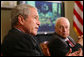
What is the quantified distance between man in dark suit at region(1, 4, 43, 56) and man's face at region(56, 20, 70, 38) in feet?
2.31

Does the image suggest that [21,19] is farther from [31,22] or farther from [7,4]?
[7,4]

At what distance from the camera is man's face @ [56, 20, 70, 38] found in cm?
203

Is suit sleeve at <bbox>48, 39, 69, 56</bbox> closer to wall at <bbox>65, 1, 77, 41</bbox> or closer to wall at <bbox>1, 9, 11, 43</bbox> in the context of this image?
wall at <bbox>1, 9, 11, 43</bbox>

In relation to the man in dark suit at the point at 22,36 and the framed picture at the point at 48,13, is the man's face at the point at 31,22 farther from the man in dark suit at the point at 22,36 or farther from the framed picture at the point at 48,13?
the framed picture at the point at 48,13

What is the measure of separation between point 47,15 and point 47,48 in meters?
1.57

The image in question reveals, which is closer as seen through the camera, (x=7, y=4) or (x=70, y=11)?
(x=7, y=4)

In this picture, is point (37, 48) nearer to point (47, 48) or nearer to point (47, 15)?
point (47, 48)

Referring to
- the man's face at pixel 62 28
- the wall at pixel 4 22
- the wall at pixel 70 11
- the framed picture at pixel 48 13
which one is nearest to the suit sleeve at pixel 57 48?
the man's face at pixel 62 28

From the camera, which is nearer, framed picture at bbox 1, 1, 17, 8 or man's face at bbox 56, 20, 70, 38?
man's face at bbox 56, 20, 70, 38

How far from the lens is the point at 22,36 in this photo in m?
1.17

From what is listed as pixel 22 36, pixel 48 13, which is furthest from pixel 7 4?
pixel 22 36

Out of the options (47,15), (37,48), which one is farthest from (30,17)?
(47,15)

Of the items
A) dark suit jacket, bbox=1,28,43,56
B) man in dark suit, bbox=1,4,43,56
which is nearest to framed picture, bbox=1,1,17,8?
man in dark suit, bbox=1,4,43,56

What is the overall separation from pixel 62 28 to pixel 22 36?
1026mm
